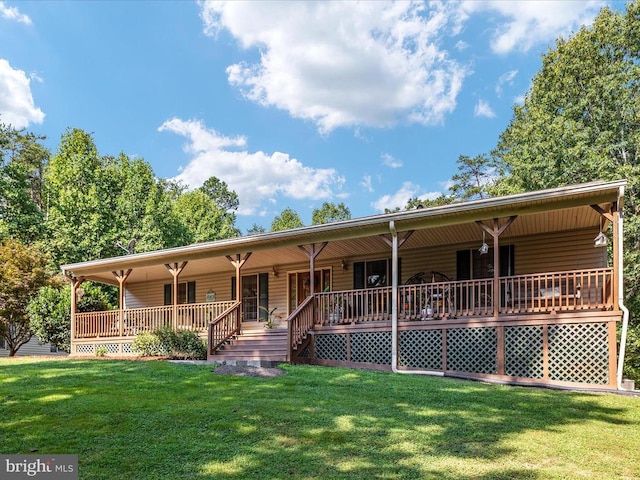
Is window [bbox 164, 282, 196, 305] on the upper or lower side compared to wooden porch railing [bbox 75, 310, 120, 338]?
upper

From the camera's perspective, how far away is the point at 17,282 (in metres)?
18.4

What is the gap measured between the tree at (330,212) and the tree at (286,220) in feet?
8.72

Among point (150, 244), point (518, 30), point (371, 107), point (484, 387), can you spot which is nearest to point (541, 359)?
→ point (484, 387)

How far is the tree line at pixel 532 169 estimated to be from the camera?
18.4 meters

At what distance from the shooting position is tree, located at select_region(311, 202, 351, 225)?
47531mm

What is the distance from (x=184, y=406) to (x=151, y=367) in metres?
4.17

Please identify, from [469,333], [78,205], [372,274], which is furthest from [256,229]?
[469,333]

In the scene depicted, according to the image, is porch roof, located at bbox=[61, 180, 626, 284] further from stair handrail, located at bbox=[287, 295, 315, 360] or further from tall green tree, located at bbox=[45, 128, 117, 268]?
tall green tree, located at bbox=[45, 128, 117, 268]

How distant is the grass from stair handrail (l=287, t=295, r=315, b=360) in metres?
3.25

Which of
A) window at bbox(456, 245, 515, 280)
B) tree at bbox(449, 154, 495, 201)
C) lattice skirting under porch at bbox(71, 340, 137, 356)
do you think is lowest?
lattice skirting under porch at bbox(71, 340, 137, 356)

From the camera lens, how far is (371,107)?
41.6m

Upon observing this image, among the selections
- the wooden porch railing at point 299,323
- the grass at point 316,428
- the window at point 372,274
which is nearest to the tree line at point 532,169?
the window at point 372,274

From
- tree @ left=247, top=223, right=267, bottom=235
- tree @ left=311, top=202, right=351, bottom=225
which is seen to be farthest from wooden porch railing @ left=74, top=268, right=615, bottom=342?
tree @ left=247, top=223, right=267, bottom=235

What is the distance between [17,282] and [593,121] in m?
22.9
